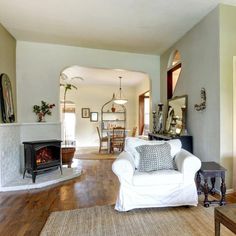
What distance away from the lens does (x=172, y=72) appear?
5.04 m

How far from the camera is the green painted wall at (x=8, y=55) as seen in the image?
3740 millimetres

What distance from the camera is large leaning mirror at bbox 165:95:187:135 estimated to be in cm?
414

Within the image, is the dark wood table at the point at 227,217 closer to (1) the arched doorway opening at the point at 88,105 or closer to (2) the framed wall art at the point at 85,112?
(1) the arched doorway opening at the point at 88,105

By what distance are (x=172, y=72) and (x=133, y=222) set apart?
3.70m

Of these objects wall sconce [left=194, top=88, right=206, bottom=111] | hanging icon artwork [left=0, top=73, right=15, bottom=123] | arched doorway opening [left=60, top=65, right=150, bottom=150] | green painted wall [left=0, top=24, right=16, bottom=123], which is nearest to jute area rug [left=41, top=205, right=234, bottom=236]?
wall sconce [left=194, top=88, right=206, bottom=111]

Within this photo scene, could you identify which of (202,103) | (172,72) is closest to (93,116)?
(172,72)

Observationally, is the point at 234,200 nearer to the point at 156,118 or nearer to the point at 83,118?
the point at 156,118

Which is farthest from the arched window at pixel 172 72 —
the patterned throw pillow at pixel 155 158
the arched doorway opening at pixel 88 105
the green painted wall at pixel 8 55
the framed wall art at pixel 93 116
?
the framed wall art at pixel 93 116

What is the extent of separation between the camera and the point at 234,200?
9.68 ft

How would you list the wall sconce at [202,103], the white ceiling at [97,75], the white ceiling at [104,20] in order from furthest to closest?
the white ceiling at [97,75]
the wall sconce at [202,103]
the white ceiling at [104,20]

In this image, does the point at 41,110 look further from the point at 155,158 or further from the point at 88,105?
the point at 88,105

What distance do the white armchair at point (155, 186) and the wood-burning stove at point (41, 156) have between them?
1937 millimetres

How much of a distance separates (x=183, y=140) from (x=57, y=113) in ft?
9.11

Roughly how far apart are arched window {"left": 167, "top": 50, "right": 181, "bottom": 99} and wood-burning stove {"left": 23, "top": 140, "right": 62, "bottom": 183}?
2.88 metres
